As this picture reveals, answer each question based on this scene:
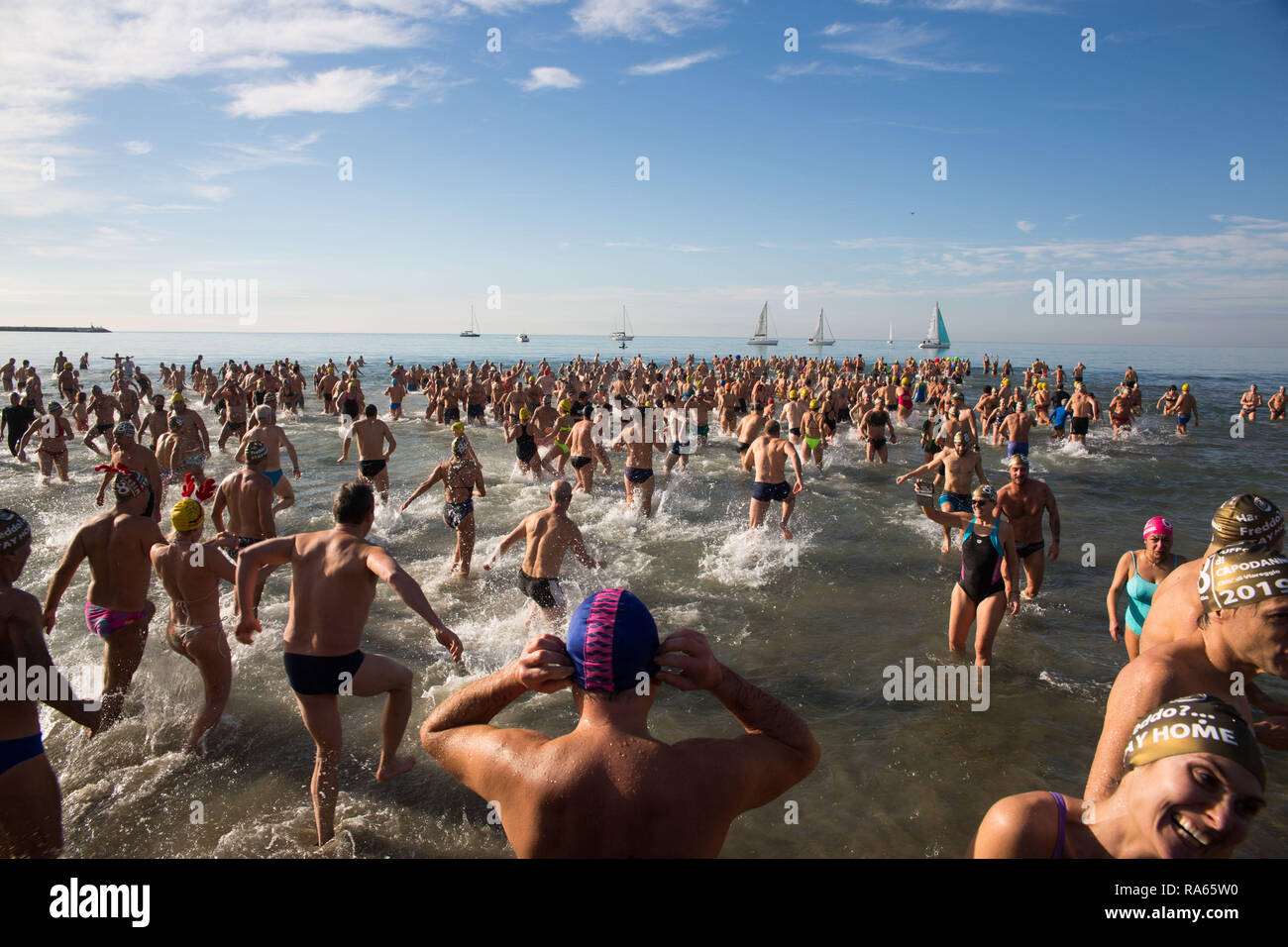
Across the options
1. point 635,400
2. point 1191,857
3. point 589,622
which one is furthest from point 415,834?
point 635,400

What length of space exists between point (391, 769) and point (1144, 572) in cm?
572

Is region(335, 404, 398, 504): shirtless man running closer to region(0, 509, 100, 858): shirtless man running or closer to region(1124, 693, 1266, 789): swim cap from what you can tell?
region(0, 509, 100, 858): shirtless man running

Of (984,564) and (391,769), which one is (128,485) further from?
(984,564)

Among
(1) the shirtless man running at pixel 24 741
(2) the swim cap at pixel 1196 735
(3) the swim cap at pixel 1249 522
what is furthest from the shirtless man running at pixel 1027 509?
(1) the shirtless man running at pixel 24 741

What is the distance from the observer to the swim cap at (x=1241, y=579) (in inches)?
82.4

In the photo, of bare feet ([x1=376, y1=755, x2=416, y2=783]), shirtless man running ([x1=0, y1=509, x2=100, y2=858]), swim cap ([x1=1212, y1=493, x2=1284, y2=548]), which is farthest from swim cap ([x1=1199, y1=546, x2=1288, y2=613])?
shirtless man running ([x1=0, y1=509, x2=100, y2=858])

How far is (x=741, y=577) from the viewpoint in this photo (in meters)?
8.38

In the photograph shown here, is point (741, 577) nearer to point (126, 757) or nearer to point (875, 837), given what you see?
point (875, 837)

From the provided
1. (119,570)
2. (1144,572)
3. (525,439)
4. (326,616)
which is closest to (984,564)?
(1144,572)

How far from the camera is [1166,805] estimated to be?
1.46m

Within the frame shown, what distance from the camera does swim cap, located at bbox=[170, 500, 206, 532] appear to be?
4.36 meters

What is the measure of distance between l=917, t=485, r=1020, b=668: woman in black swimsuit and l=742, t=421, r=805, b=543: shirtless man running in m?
3.48

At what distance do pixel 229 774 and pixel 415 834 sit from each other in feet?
5.10

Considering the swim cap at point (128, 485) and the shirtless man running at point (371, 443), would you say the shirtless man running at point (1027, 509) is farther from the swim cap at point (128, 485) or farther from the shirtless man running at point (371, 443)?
the shirtless man running at point (371, 443)
